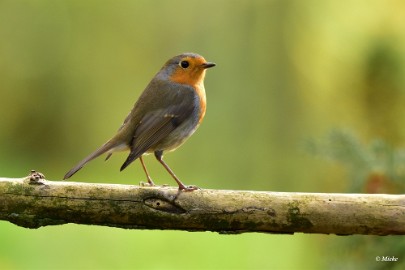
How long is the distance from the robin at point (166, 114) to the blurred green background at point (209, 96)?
2.22 metres

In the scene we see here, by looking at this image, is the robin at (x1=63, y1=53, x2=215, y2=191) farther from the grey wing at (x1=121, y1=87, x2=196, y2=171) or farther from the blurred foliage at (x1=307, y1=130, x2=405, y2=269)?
the blurred foliage at (x1=307, y1=130, x2=405, y2=269)

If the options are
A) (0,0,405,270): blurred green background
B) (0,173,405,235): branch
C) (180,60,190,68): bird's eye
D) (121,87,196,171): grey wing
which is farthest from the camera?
(0,0,405,270): blurred green background

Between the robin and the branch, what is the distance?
0.58m

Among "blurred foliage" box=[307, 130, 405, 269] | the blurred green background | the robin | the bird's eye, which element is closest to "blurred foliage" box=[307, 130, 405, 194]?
"blurred foliage" box=[307, 130, 405, 269]

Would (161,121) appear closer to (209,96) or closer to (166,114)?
(166,114)

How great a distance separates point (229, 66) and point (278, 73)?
0.72 metres

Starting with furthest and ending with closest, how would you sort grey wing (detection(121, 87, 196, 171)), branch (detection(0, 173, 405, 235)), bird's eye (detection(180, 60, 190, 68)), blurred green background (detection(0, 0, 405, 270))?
1. blurred green background (detection(0, 0, 405, 270))
2. bird's eye (detection(180, 60, 190, 68))
3. grey wing (detection(121, 87, 196, 171))
4. branch (detection(0, 173, 405, 235))

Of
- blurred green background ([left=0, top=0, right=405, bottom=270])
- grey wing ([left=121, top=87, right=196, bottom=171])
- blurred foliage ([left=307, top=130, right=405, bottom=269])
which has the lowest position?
blurred green background ([left=0, top=0, right=405, bottom=270])

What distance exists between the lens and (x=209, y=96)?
893cm

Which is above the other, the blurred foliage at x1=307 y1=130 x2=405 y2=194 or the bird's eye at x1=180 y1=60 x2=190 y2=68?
the bird's eye at x1=180 y1=60 x2=190 y2=68

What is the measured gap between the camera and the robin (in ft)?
11.4

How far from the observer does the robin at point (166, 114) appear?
11.4 ft

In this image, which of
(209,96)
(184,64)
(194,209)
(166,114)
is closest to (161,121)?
(166,114)

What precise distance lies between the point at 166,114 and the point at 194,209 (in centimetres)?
99
